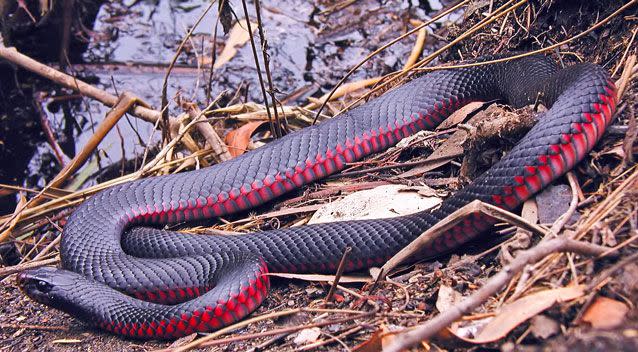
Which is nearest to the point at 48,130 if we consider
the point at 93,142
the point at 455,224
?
the point at 93,142

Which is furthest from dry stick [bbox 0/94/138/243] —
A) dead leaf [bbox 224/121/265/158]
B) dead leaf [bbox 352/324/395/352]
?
dead leaf [bbox 352/324/395/352]

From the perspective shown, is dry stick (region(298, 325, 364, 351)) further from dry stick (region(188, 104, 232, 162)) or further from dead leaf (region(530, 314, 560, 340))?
dry stick (region(188, 104, 232, 162))

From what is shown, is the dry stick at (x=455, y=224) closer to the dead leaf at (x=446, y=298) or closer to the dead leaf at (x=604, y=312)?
the dead leaf at (x=446, y=298)

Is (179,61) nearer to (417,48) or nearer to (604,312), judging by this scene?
(417,48)

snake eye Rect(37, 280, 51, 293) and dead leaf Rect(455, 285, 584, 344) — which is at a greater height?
snake eye Rect(37, 280, 51, 293)

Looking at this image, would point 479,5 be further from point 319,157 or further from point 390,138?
point 319,157
